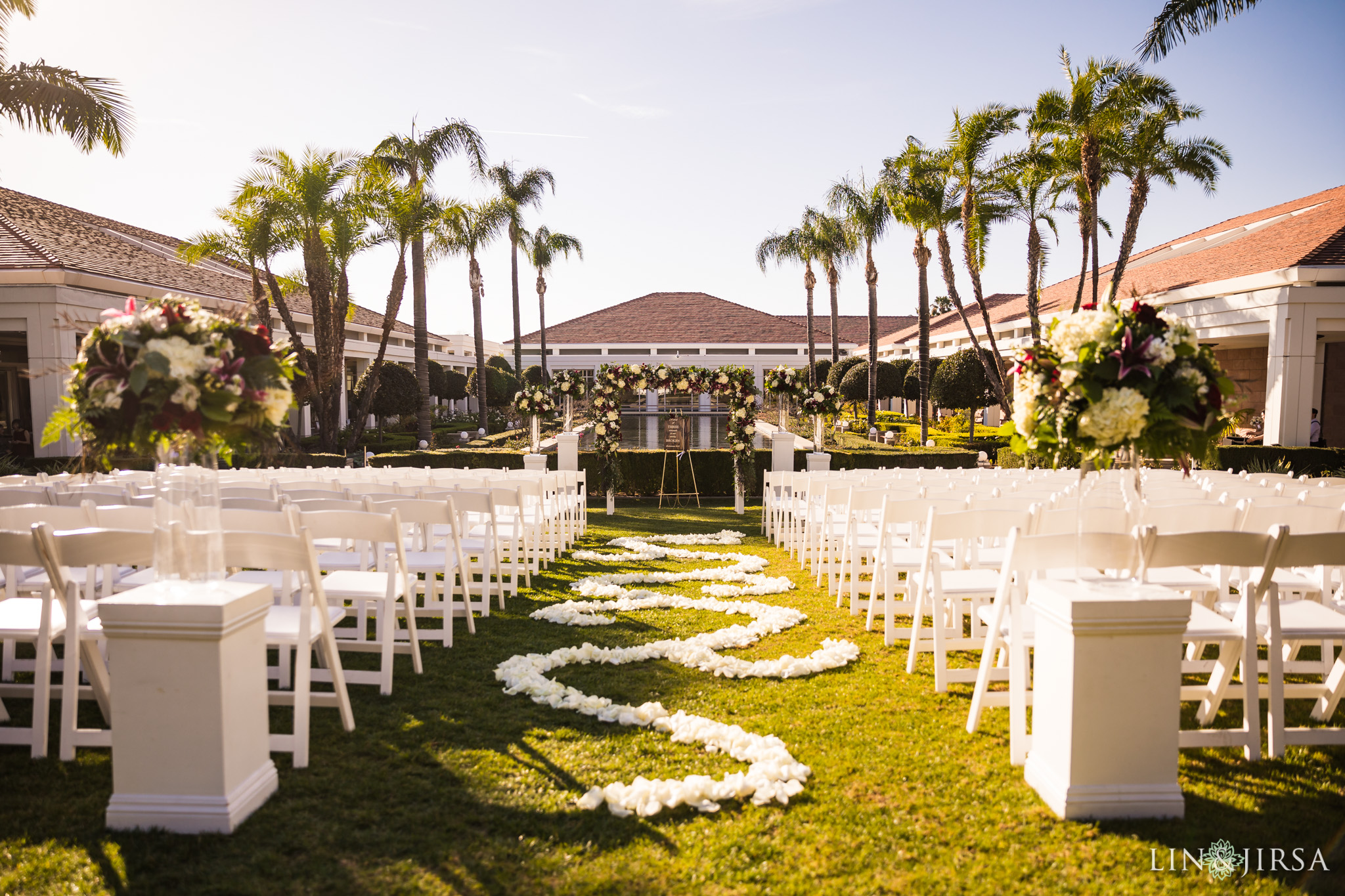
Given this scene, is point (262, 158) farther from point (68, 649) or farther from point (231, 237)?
point (68, 649)

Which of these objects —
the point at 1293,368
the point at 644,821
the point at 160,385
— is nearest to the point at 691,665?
the point at 644,821

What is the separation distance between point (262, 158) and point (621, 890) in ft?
63.3

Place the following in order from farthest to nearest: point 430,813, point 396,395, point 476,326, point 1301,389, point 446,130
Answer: point 476,326 < point 396,395 < point 446,130 < point 1301,389 < point 430,813

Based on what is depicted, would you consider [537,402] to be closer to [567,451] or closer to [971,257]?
[567,451]

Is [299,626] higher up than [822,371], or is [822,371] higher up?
[822,371]

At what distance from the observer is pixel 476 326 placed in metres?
29.0

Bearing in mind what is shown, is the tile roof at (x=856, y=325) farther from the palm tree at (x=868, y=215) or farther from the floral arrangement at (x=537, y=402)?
the floral arrangement at (x=537, y=402)

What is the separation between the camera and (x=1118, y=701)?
2.83 m

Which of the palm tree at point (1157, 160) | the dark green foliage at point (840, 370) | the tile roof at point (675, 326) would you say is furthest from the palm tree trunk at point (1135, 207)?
the tile roof at point (675, 326)

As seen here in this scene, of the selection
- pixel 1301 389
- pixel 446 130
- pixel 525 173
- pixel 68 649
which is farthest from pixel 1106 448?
pixel 525 173

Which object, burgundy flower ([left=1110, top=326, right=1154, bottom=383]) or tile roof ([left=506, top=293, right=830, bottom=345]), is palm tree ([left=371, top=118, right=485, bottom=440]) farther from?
tile roof ([left=506, top=293, right=830, bottom=345])

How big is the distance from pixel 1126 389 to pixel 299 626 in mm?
3630

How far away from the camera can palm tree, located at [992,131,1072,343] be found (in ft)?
65.3

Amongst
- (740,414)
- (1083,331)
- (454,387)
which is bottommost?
(740,414)
